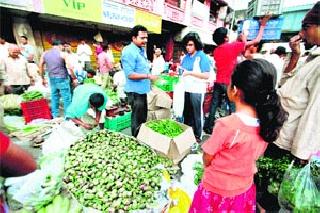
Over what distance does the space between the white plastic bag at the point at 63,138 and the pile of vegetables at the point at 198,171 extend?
4.91 feet

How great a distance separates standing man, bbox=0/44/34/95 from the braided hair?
5.18 m

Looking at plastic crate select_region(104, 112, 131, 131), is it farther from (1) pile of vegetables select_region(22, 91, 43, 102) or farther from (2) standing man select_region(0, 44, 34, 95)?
(2) standing man select_region(0, 44, 34, 95)

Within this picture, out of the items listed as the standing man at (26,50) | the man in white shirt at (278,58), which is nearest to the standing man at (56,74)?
the standing man at (26,50)

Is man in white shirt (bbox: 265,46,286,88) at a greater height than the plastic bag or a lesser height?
greater

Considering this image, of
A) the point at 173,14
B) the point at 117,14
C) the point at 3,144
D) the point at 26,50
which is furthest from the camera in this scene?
the point at 173,14

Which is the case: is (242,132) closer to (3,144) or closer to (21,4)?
(3,144)

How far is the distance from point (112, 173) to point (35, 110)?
3.17 m

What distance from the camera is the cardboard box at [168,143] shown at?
3.32 m

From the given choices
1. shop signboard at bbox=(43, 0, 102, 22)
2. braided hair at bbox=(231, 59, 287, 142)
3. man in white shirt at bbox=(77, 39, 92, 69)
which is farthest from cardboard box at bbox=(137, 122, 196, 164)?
man in white shirt at bbox=(77, 39, 92, 69)

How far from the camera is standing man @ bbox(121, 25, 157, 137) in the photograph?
360 centimetres

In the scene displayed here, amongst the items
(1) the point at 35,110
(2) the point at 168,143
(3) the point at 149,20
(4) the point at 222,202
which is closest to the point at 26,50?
(1) the point at 35,110

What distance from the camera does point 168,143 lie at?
3297 mm

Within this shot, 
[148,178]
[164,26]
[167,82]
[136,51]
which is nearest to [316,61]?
[148,178]

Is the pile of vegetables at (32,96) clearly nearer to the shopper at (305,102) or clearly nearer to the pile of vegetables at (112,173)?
the pile of vegetables at (112,173)
